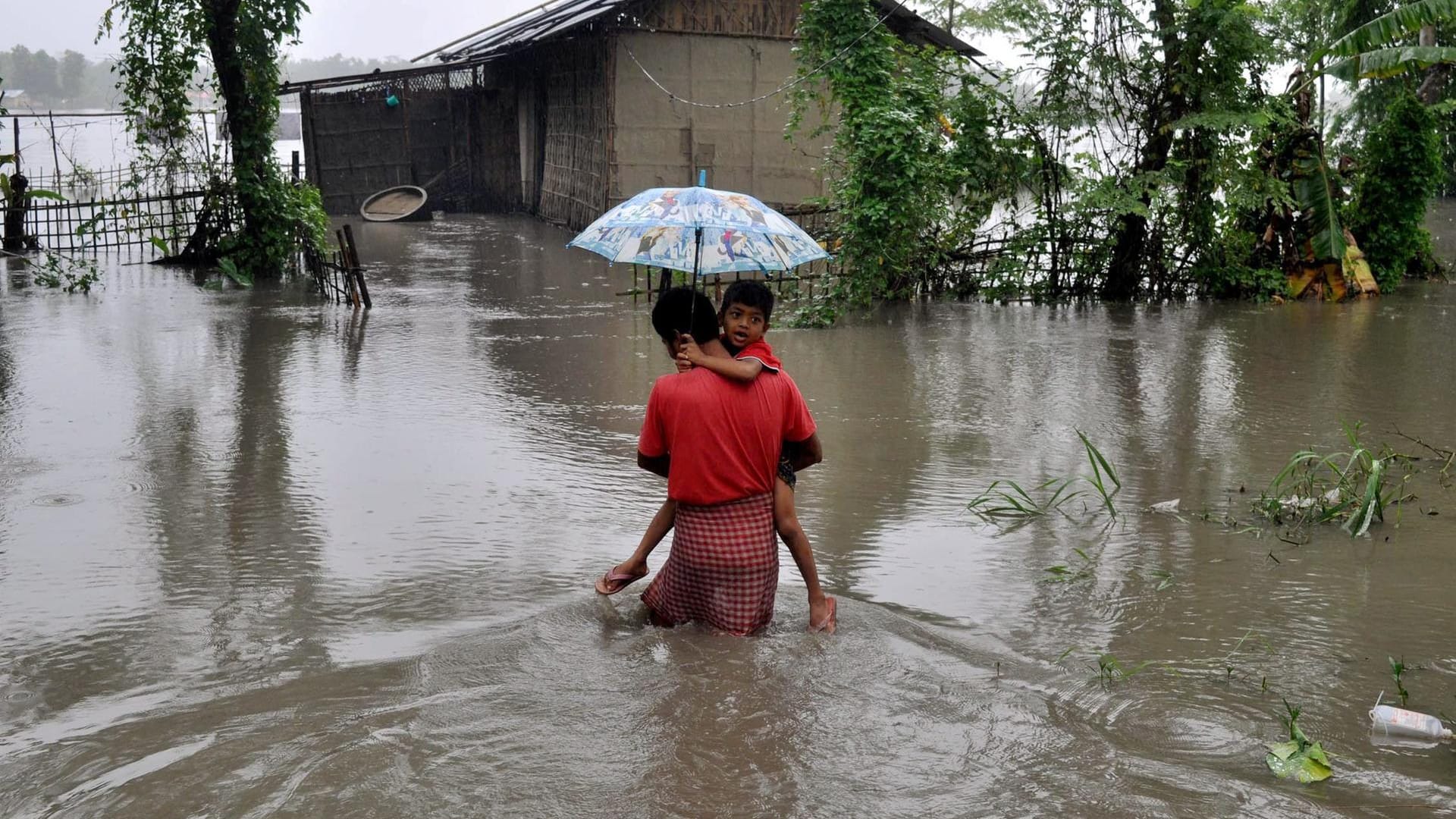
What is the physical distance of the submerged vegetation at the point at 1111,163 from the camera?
37.7ft

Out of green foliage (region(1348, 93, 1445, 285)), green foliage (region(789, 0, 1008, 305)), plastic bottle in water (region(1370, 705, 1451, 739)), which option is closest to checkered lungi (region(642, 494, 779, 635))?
plastic bottle in water (region(1370, 705, 1451, 739))

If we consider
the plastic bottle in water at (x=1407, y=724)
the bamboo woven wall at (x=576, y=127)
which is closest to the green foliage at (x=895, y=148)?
the bamboo woven wall at (x=576, y=127)

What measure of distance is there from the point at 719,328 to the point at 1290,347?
7.43 metres

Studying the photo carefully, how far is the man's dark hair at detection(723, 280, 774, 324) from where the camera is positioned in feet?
12.9

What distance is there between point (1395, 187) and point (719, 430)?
1149 centimetres

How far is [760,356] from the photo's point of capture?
3.95 meters

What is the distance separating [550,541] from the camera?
17.5 feet

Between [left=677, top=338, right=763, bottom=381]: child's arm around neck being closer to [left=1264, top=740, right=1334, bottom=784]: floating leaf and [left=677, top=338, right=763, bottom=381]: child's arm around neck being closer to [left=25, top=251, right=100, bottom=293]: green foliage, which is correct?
[left=1264, top=740, right=1334, bottom=784]: floating leaf

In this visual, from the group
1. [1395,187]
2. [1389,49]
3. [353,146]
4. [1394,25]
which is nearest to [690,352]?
[1394,25]

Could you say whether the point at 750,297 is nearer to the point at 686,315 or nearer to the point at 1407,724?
the point at 686,315

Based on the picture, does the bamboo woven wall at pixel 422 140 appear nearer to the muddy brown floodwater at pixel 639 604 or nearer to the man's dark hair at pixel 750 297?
the muddy brown floodwater at pixel 639 604

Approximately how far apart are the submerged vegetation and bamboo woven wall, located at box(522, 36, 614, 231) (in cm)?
640

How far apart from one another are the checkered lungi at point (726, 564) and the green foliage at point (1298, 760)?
1.59 meters

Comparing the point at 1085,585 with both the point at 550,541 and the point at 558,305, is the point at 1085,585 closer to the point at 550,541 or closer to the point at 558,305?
the point at 550,541
